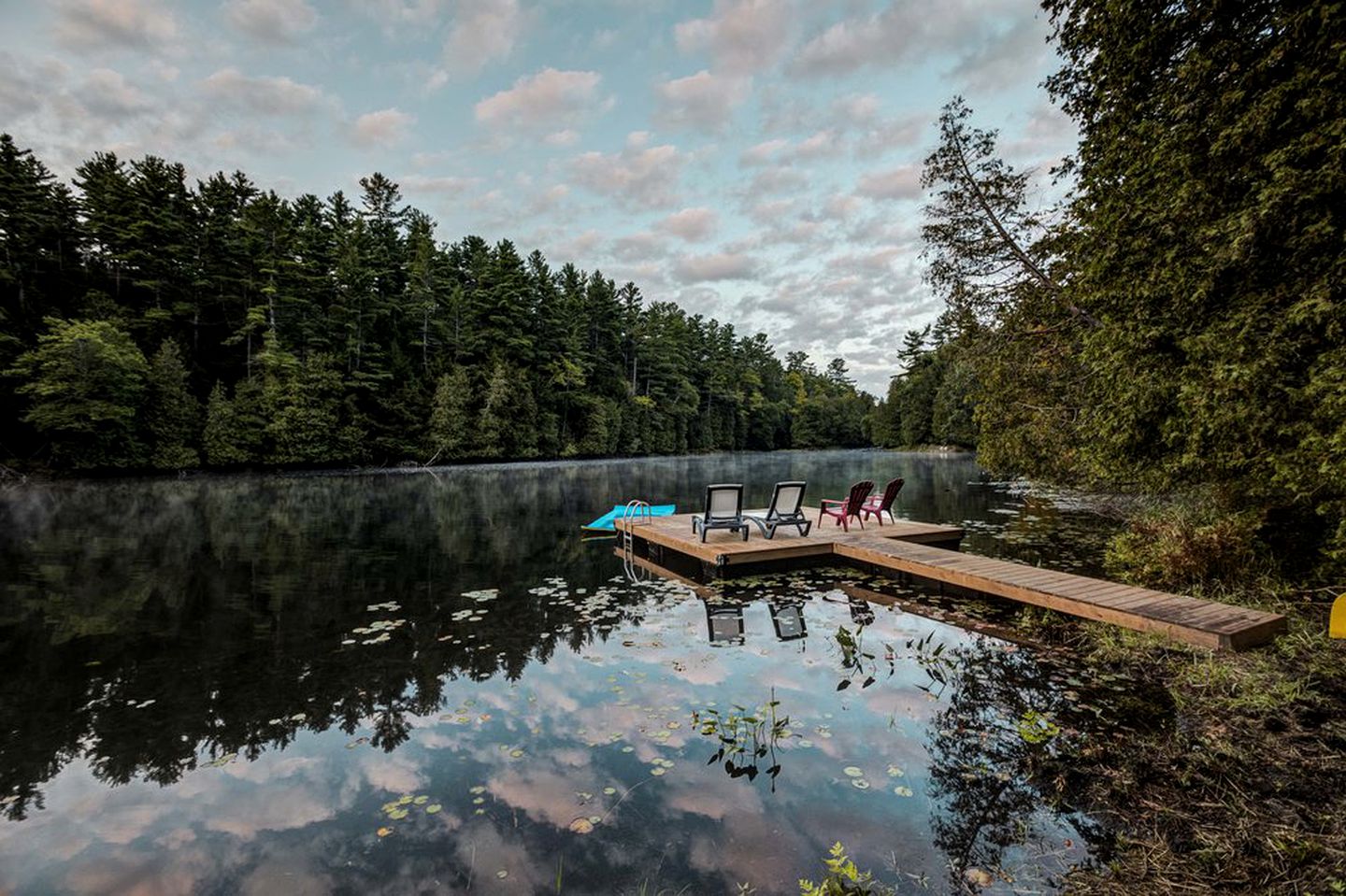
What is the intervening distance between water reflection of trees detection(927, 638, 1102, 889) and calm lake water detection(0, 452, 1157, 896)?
23 mm

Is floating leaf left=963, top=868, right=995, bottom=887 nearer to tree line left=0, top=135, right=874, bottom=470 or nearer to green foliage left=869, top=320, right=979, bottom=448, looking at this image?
tree line left=0, top=135, right=874, bottom=470

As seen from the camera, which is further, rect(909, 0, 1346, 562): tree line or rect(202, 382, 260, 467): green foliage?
rect(202, 382, 260, 467): green foliage

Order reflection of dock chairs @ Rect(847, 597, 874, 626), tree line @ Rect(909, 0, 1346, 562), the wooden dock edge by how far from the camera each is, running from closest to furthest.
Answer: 1. tree line @ Rect(909, 0, 1346, 562)
2. the wooden dock edge
3. reflection of dock chairs @ Rect(847, 597, 874, 626)

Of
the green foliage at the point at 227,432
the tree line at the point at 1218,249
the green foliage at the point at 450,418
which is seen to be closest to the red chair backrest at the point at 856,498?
the tree line at the point at 1218,249

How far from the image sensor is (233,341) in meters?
36.5

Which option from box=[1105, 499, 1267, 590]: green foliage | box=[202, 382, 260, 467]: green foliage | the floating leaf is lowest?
the floating leaf

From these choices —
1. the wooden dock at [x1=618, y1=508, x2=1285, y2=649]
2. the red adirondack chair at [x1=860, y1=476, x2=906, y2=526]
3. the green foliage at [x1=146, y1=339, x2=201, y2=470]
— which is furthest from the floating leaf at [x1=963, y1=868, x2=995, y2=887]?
the green foliage at [x1=146, y1=339, x2=201, y2=470]

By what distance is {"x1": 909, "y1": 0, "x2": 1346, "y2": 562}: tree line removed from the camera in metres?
4.66

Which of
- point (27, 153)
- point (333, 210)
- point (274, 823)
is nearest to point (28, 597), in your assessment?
point (274, 823)

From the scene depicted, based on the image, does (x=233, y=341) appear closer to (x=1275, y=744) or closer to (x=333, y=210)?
(x=333, y=210)

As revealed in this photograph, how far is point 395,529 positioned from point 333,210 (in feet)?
128

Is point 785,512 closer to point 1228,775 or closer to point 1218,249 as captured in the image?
point 1218,249

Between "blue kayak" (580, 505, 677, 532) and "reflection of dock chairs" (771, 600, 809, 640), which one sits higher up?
"blue kayak" (580, 505, 677, 532)

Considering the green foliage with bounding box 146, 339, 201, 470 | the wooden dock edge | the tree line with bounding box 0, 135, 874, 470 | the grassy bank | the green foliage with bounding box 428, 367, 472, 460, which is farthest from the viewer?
the green foliage with bounding box 428, 367, 472, 460
